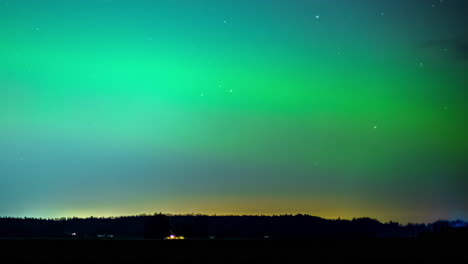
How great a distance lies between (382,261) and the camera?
43469 millimetres

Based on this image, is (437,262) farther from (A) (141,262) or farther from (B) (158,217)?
(B) (158,217)

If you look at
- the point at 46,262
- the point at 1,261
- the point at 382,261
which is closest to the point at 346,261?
the point at 382,261

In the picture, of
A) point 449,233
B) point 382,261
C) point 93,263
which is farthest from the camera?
point 449,233

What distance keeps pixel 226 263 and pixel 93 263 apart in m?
8.51

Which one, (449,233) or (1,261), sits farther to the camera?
(449,233)

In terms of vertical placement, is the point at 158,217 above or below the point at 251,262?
above

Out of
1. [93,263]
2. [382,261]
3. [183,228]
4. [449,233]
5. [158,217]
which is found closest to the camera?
[93,263]

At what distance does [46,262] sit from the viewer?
41656 mm

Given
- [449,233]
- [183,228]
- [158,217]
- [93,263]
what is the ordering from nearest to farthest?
[93,263], [449,233], [158,217], [183,228]

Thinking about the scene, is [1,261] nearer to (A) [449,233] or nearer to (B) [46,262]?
(B) [46,262]

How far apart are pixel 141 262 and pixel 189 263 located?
322cm

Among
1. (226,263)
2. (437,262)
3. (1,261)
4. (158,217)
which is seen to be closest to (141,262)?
(226,263)

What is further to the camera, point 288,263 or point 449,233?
point 449,233

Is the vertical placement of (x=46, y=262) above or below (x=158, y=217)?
below
